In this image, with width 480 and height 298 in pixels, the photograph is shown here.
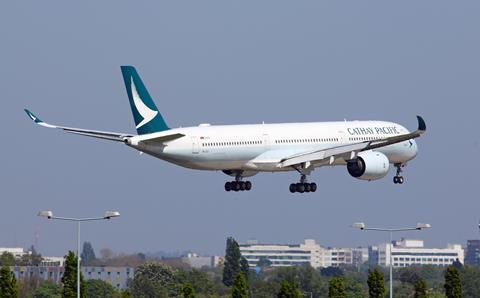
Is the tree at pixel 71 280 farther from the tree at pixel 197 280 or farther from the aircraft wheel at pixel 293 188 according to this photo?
the tree at pixel 197 280

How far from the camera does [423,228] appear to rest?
5148 inches

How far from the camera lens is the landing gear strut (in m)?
142

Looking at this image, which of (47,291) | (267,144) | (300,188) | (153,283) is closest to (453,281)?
(300,188)

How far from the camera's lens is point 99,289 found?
181 meters

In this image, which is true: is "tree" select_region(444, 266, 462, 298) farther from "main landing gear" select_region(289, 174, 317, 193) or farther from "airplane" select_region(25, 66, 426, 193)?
"main landing gear" select_region(289, 174, 317, 193)

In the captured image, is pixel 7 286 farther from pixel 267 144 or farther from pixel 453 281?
pixel 453 281

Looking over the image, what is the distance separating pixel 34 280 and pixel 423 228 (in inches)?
2969

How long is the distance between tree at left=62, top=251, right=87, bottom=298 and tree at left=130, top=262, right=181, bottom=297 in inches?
2286

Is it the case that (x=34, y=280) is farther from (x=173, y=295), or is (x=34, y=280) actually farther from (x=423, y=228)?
(x=423, y=228)

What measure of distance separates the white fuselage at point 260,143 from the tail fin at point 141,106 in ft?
7.27

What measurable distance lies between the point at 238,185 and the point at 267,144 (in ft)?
22.0

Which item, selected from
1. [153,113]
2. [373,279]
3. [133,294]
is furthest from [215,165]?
[133,294]

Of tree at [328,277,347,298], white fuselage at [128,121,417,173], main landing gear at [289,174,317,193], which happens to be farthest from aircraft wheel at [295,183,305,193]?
tree at [328,277,347,298]

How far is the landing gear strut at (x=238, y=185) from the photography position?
142375mm
